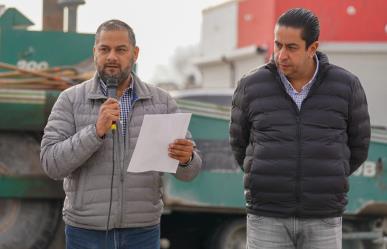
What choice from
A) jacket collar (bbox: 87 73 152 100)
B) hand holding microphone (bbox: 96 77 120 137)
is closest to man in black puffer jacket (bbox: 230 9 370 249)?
jacket collar (bbox: 87 73 152 100)

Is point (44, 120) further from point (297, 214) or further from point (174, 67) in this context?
point (174, 67)

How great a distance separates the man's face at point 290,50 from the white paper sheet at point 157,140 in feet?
1.61

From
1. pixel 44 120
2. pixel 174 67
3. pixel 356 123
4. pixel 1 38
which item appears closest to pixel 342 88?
pixel 356 123

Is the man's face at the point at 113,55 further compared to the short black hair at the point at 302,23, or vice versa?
the short black hair at the point at 302,23

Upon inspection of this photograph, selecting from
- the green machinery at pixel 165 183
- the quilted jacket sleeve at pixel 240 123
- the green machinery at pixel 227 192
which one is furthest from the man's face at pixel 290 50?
the green machinery at pixel 227 192

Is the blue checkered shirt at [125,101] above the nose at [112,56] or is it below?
below

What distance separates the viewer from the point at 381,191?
780cm

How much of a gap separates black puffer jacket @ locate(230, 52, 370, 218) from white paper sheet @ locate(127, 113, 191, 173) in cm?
36

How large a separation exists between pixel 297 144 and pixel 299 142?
0.01m

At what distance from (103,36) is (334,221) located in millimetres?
1331

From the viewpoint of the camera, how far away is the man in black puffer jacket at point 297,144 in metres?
4.29

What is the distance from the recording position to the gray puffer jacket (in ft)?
13.8

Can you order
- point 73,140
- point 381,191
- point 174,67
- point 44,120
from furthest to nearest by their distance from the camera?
point 174,67
point 381,191
point 44,120
point 73,140

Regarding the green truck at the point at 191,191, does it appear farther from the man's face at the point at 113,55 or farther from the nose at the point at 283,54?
the nose at the point at 283,54
